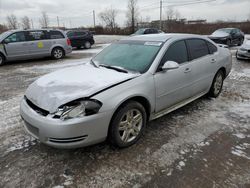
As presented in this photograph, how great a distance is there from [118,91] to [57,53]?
9330mm

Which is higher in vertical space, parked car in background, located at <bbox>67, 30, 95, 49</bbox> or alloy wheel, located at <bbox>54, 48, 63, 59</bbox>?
parked car in background, located at <bbox>67, 30, 95, 49</bbox>

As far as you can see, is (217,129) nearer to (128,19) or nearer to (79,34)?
(79,34)

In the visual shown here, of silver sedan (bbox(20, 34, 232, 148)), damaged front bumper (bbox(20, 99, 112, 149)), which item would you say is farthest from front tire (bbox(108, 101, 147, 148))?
damaged front bumper (bbox(20, 99, 112, 149))

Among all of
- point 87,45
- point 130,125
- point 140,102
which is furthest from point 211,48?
point 87,45

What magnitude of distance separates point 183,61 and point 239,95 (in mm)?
2337

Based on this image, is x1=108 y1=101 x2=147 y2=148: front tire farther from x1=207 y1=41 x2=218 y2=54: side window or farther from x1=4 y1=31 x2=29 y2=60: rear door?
x1=4 y1=31 x2=29 y2=60: rear door

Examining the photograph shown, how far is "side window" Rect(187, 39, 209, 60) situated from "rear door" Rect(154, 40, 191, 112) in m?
0.20

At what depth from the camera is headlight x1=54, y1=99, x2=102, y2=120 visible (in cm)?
237

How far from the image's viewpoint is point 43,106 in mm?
2516

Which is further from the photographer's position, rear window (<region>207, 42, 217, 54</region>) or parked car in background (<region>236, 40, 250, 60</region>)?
parked car in background (<region>236, 40, 250, 60</region>)

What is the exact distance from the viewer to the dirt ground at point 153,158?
2351 millimetres

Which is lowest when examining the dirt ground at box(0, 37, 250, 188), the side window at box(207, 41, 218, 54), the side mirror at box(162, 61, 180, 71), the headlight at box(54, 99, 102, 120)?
the dirt ground at box(0, 37, 250, 188)

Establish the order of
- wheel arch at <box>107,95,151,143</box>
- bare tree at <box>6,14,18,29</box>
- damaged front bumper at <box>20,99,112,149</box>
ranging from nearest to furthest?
damaged front bumper at <box>20,99,112,149</box>, wheel arch at <box>107,95,151,143</box>, bare tree at <box>6,14,18,29</box>

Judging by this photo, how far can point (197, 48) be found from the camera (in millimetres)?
4102
